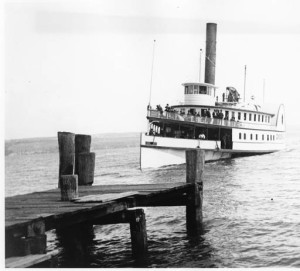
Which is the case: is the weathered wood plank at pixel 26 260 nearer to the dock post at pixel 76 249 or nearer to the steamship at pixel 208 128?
the dock post at pixel 76 249

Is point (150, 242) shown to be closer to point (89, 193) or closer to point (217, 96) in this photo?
point (89, 193)

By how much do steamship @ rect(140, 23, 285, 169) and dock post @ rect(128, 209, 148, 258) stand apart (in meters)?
17.8

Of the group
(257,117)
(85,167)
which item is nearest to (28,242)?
(85,167)

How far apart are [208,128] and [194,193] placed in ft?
65.4

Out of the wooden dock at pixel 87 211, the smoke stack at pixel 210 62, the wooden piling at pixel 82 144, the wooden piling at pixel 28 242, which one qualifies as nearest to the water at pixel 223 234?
the wooden dock at pixel 87 211

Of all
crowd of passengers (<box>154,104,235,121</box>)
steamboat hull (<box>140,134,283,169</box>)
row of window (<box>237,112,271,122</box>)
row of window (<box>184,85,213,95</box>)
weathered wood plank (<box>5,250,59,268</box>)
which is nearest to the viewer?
weathered wood plank (<box>5,250,59,268</box>)

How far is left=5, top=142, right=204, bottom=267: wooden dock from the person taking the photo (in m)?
6.52

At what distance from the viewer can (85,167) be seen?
11469 mm

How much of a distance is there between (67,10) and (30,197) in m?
3.76

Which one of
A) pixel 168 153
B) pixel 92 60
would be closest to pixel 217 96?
pixel 168 153

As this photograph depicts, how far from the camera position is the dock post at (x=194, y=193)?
10836 mm

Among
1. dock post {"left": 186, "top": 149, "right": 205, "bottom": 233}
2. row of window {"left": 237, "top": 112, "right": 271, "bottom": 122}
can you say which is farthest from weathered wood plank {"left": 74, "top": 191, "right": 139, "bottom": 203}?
row of window {"left": 237, "top": 112, "right": 271, "bottom": 122}

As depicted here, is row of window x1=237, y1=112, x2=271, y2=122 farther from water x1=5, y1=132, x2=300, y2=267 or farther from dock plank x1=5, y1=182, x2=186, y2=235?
dock plank x1=5, y1=182, x2=186, y2=235

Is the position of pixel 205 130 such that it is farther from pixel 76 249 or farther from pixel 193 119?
pixel 76 249
